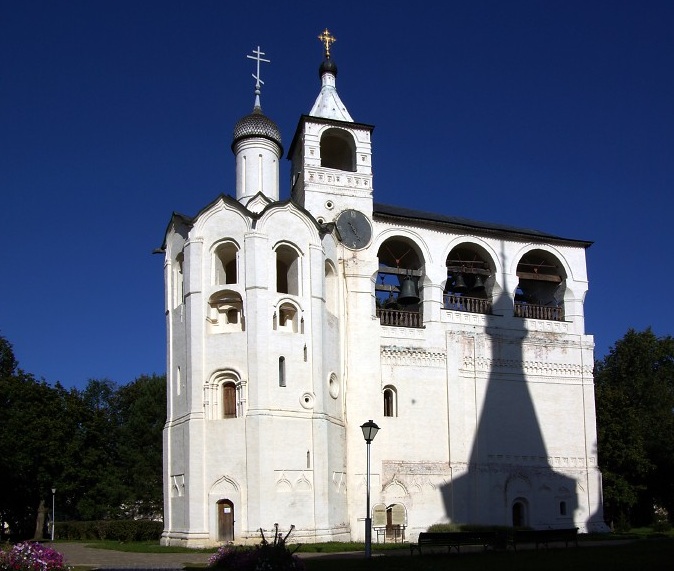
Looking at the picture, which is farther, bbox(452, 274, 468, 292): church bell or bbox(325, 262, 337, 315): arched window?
bbox(452, 274, 468, 292): church bell

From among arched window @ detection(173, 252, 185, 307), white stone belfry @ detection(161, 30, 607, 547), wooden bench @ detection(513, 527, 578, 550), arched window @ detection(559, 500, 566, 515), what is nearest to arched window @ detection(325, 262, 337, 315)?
white stone belfry @ detection(161, 30, 607, 547)

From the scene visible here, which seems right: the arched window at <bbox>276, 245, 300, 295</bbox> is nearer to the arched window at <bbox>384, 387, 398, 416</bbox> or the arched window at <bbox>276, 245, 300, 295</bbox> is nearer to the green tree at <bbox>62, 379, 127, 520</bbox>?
the arched window at <bbox>384, 387, 398, 416</bbox>

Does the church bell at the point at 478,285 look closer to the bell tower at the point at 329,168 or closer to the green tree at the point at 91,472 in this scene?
the bell tower at the point at 329,168

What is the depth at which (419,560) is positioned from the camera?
1981cm

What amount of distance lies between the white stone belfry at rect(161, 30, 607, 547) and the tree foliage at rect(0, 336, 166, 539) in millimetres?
13009

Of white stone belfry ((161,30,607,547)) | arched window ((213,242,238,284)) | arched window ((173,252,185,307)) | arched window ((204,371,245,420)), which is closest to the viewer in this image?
white stone belfry ((161,30,607,547))

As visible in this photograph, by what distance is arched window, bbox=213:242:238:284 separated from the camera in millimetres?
29341

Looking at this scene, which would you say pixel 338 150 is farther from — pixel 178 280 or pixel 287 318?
pixel 287 318

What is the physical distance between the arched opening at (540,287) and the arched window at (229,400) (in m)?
13.1

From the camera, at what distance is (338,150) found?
36.3 metres

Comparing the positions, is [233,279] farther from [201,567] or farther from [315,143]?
[201,567]

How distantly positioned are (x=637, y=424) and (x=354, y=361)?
15786 millimetres

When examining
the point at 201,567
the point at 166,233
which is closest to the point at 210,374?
the point at 166,233

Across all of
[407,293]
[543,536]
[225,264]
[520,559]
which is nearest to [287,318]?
[225,264]
